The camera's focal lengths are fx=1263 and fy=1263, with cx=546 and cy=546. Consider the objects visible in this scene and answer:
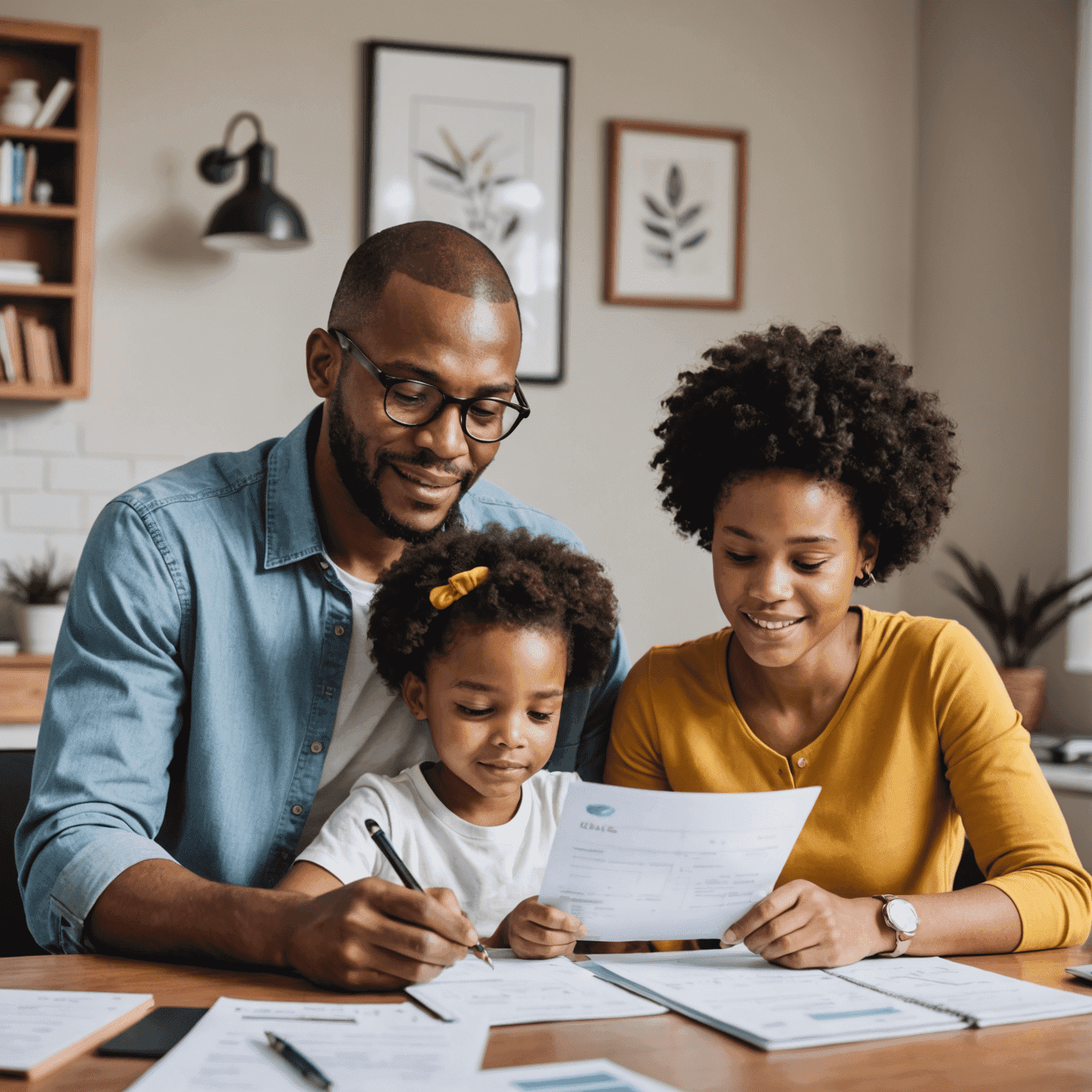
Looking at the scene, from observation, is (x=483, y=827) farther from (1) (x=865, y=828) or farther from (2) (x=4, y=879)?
(2) (x=4, y=879)

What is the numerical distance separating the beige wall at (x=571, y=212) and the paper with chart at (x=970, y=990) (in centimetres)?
272

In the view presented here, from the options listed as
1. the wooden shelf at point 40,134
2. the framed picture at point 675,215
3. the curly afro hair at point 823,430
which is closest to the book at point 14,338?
the wooden shelf at point 40,134

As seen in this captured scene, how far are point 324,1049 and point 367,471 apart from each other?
0.82 m

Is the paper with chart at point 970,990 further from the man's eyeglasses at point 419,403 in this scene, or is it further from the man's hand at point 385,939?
the man's eyeglasses at point 419,403

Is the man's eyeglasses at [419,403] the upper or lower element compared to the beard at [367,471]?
upper

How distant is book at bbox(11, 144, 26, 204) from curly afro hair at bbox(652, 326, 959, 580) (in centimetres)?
246

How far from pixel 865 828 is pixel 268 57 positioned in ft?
9.99

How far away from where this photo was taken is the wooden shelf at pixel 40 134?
3.34 meters

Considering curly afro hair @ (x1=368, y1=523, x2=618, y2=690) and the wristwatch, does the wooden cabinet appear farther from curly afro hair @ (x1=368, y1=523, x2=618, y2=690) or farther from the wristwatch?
the wristwatch

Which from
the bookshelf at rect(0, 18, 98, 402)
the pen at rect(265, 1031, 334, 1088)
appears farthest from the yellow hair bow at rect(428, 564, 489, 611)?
the bookshelf at rect(0, 18, 98, 402)

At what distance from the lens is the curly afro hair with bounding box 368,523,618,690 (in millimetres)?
1497

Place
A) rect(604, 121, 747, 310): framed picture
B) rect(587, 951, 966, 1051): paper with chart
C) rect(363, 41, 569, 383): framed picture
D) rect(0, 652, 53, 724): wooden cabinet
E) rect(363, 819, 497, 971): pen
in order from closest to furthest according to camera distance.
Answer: rect(587, 951, 966, 1051): paper with chart, rect(363, 819, 497, 971): pen, rect(0, 652, 53, 724): wooden cabinet, rect(363, 41, 569, 383): framed picture, rect(604, 121, 747, 310): framed picture

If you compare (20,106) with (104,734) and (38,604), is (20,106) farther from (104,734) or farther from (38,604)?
(104,734)

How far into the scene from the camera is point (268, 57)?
3.68 meters
